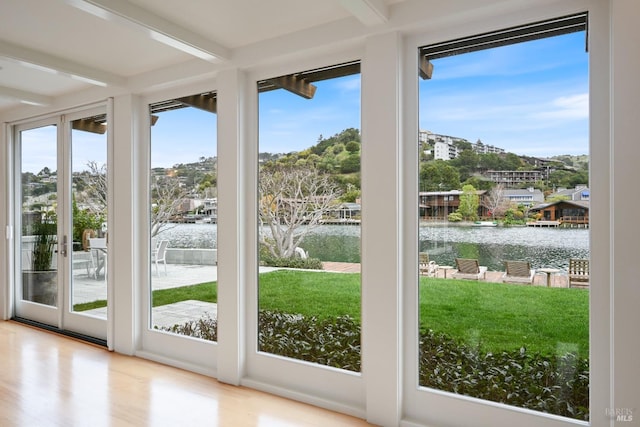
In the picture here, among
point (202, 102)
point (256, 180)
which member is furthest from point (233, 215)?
point (202, 102)

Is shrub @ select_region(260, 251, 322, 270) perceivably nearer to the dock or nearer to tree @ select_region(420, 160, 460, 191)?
tree @ select_region(420, 160, 460, 191)

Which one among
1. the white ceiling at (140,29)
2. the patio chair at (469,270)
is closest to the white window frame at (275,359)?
the white ceiling at (140,29)

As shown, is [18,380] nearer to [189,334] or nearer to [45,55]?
[189,334]

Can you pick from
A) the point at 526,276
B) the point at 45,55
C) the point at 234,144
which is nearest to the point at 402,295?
the point at 526,276

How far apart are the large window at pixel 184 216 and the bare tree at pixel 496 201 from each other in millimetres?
2249

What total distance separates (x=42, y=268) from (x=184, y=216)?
2.61m

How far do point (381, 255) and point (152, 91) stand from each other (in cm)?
278

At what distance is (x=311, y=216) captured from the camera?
3.30 m

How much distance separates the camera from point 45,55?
3.56m

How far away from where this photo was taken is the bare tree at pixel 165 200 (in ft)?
13.4

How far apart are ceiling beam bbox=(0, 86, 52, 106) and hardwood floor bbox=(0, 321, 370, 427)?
262 cm

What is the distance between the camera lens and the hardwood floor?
2.86 meters

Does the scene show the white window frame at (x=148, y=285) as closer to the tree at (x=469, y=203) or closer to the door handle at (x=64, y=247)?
the door handle at (x=64, y=247)

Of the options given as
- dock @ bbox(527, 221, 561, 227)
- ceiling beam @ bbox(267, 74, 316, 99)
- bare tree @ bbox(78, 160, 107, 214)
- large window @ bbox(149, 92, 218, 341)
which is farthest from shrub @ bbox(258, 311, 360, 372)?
bare tree @ bbox(78, 160, 107, 214)
